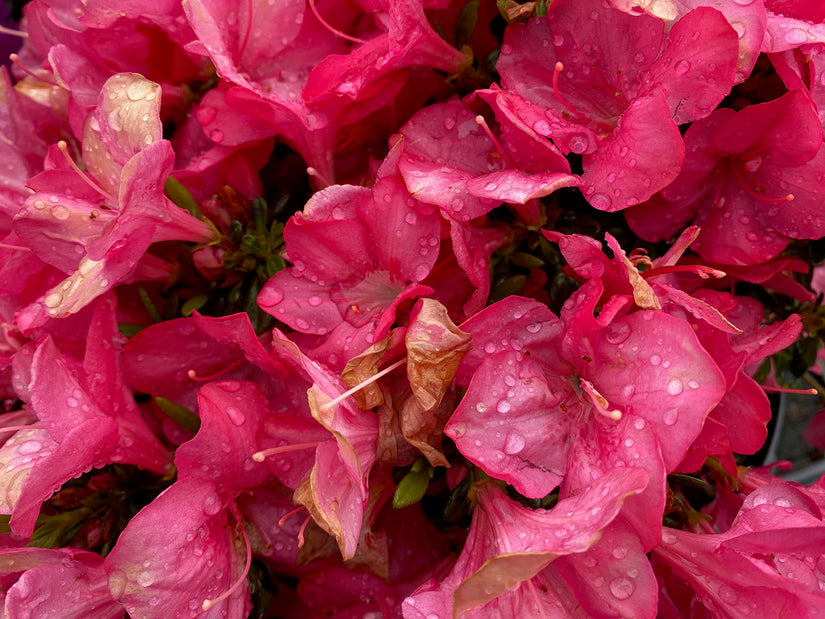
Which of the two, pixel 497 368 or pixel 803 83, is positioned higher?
pixel 803 83

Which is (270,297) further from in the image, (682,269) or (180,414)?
(682,269)

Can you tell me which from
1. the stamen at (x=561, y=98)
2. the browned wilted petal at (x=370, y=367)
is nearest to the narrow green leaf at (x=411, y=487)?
the browned wilted petal at (x=370, y=367)

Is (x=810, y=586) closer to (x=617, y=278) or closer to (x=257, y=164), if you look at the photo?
(x=617, y=278)

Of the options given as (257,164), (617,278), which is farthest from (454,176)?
(257,164)

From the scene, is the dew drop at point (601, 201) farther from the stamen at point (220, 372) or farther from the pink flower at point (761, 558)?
the stamen at point (220, 372)

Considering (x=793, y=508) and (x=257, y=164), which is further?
(x=257, y=164)

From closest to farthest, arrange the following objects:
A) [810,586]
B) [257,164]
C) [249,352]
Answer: [810,586]
[249,352]
[257,164]

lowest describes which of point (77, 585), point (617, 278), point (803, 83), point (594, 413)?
point (77, 585)

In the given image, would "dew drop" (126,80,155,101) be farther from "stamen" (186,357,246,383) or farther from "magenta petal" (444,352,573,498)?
"magenta petal" (444,352,573,498)
